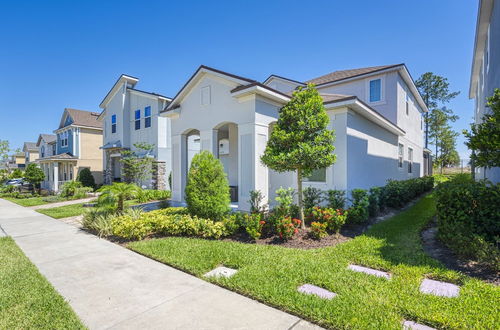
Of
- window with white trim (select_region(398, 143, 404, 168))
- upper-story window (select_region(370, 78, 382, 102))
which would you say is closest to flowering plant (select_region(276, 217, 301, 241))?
upper-story window (select_region(370, 78, 382, 102))

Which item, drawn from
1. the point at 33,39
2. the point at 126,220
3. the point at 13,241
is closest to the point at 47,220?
the point at 13,241

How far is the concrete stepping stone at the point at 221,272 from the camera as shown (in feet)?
14.1

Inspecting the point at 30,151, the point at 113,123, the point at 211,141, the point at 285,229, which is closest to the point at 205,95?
the point at 211,141

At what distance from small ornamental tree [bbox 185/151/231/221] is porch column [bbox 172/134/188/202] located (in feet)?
11.0

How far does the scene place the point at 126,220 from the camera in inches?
284

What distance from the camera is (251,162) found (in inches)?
313

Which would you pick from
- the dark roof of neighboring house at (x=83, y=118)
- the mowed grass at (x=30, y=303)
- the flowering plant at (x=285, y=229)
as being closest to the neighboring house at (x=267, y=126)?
the flowering plant at (x=285, y=229)

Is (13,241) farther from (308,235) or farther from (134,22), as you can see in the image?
(134,22)

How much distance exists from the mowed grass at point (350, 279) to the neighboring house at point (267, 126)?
9.24 feet

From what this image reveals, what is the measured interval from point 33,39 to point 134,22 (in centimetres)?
573

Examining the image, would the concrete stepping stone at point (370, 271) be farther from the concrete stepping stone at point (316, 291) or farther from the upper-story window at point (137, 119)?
the upper-story window at point (137, 119)

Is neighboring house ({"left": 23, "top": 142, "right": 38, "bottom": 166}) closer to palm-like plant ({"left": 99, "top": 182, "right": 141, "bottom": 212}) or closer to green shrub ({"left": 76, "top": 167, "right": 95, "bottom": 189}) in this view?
green shrub ({"left": 76, "top": 167, "right": 95, "bottom": 189})

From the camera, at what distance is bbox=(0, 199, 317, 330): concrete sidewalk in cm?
301

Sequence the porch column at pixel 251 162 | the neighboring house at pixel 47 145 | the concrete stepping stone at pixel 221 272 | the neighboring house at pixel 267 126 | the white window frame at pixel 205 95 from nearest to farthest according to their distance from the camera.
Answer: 1. the concrete stepping stone at pixel 221 272
2. the porch column at pixel 251 162
3. the neighboring house at pixel 267 126
4. the white window frame at pixel 205 95
5. the neighboring house at pixel 47 145
